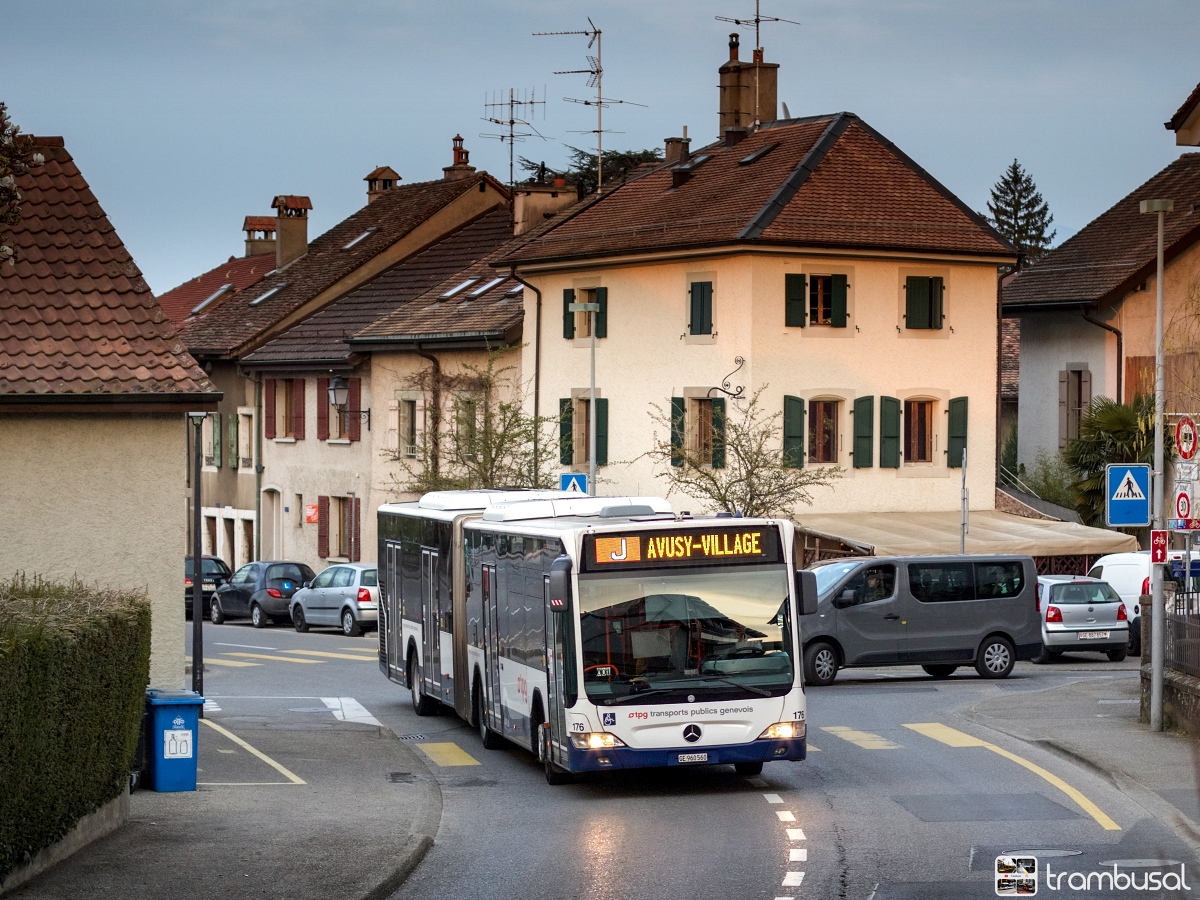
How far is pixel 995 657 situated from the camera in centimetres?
3164

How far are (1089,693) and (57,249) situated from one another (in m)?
15.0

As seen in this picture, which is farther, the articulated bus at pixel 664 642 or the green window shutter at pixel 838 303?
the green window shutter at pixel 838 303

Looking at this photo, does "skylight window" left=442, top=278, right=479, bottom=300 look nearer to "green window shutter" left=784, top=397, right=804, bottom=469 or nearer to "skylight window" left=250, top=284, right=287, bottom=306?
"skylight window" left=250, top=284, right=287, bottom=306

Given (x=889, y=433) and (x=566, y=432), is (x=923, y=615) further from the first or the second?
(x=566, y=432)

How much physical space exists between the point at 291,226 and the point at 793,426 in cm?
3153

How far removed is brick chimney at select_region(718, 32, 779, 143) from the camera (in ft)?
177

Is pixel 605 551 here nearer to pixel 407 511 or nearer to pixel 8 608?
pixel 8 608

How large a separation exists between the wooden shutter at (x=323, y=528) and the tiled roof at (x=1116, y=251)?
69.1 ft

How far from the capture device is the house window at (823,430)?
4522 centimetres

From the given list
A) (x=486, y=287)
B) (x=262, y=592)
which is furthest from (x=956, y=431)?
(x=262, y=592)

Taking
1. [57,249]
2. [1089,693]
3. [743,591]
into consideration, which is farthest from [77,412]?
[1089,693]

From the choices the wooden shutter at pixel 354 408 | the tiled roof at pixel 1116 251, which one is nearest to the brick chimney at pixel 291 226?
the wooden shutter at pixel 354 408

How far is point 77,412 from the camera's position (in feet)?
67.2

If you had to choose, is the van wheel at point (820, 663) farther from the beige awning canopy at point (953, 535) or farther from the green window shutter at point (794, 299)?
the green window shutter at point (794, 299)
